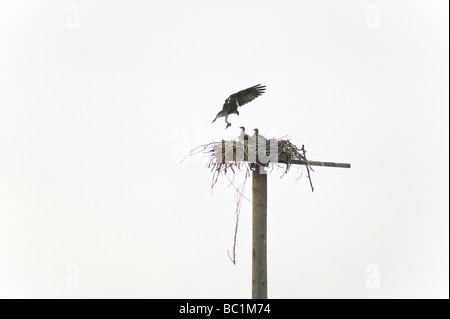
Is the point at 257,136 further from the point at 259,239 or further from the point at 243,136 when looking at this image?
the point at 259,239

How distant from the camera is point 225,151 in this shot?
4.93m

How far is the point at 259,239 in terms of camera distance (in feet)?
15.6

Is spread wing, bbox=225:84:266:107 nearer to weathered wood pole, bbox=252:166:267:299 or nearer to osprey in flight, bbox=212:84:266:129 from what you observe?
osprey in flight, bbox=212:84:266:129

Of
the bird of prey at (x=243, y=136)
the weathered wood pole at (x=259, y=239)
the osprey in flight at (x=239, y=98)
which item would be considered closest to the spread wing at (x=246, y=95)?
the osprey in flight at (x=239, y=98)

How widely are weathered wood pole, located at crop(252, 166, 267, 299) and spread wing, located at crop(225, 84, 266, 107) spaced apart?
77 cm

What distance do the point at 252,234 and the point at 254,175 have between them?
0.58 metres

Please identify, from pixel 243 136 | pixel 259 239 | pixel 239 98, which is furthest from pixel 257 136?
pixel 259 239

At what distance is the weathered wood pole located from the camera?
4.71 m

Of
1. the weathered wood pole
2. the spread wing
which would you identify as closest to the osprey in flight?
the spread wing

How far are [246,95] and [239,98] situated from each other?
79mm
